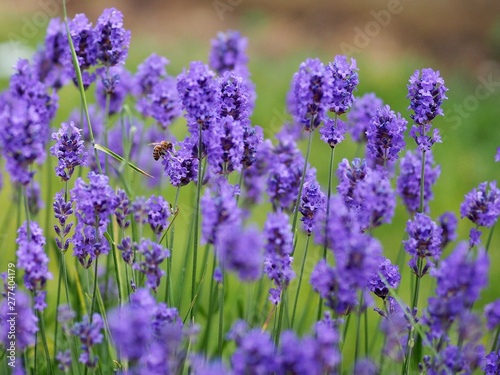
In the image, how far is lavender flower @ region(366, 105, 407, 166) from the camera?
6.04 feet

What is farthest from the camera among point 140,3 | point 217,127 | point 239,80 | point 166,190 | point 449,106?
point 140,3

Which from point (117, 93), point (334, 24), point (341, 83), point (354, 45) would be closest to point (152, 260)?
point (341, 83)

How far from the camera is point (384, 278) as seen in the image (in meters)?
1.72

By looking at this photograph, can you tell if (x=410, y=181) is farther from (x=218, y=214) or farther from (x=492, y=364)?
(x=218, y=214)

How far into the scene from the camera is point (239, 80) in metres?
1.83

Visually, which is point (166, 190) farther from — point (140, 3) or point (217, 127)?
Answer: point (140, 3)

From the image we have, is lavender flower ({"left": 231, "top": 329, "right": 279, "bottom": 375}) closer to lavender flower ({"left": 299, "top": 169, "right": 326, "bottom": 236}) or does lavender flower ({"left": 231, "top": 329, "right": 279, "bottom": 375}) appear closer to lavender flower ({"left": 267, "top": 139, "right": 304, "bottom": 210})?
lavender flower ({"left": 267, "top": 139, "right": 304, "bottom": 210})

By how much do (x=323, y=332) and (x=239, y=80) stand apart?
859 millimetres

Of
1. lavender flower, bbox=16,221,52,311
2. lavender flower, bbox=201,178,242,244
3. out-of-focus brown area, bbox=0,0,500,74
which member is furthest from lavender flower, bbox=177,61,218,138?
out-of-focus brown area, bbox=0,0,500,74

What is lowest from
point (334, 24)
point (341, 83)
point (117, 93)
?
point (341, 83)

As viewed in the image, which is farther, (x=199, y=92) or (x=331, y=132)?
(x=331, y=132)

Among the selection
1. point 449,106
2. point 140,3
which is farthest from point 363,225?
point 140,3

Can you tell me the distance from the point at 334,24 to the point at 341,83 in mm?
6170

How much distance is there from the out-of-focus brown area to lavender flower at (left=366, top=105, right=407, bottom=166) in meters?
4.87
